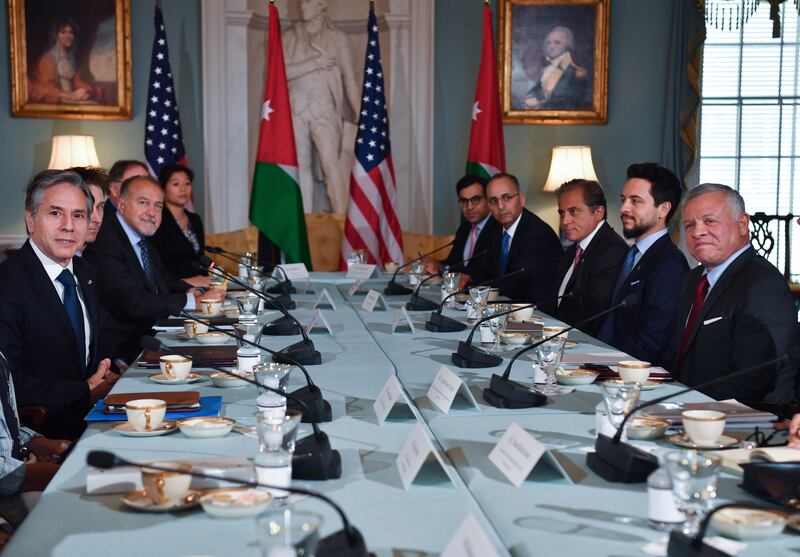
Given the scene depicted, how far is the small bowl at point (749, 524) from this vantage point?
1.40 metres

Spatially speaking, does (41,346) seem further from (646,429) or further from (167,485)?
(646,429)

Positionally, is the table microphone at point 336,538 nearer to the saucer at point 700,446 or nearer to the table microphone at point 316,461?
the table microphone at point 316,461

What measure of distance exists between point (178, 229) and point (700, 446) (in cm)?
499

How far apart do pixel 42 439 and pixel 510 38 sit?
19.5 ft

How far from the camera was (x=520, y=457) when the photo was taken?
1705 millimetres

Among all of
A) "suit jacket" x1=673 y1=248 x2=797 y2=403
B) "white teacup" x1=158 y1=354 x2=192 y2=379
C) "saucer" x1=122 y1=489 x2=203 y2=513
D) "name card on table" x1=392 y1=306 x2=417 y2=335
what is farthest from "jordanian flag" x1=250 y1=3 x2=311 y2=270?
"saucer" x1=122 y1=489 x2=203 y2=513

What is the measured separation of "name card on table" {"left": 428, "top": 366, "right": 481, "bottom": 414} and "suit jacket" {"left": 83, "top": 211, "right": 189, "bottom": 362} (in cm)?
216

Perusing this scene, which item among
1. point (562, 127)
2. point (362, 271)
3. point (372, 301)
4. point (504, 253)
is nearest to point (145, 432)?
point (372, 301)

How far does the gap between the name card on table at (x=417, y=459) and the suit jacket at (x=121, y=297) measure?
2.66 metres

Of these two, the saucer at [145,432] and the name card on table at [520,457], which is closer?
the name card on table at [520,457]

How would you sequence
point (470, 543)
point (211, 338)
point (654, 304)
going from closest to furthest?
1. point (470, 543)
2. point (211, 338)
3. point (654, 304)

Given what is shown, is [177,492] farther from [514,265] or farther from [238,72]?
[238,72]

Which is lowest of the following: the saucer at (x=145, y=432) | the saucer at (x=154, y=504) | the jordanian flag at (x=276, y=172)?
the saucer at (x=145, y=432)

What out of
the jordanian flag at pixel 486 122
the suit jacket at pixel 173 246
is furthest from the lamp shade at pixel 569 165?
the suit jacket at pixel 173 246
